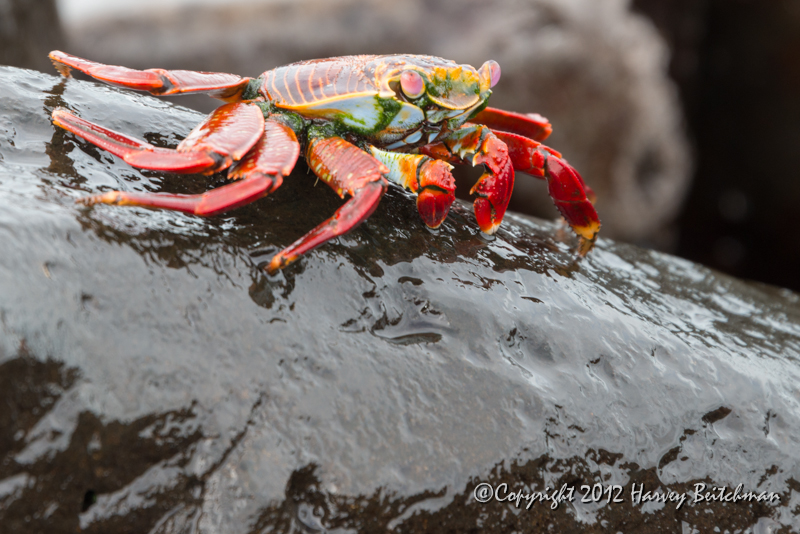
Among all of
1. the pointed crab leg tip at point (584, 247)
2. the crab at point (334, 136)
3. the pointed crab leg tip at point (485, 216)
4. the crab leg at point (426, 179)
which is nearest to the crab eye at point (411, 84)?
the crab at point (334, 136)

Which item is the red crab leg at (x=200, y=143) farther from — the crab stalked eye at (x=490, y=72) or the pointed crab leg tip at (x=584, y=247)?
the pointed crab leg tip at (x=584, y=247)

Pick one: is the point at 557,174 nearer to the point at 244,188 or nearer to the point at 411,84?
the point at 411,84

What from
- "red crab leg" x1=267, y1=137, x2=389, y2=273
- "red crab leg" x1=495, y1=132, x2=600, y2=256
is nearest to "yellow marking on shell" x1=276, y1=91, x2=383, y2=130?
"red crab leg" x1=267, y1=137, x2=389, y2=273

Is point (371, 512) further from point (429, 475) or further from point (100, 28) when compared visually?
point (100, 28)

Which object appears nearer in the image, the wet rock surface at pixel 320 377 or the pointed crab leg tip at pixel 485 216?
the wet rock surface at pixel 320 377

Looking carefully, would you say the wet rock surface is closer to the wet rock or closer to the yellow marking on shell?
the yellow marking on shell

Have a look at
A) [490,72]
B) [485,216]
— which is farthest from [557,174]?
[490,72]
